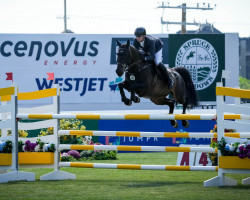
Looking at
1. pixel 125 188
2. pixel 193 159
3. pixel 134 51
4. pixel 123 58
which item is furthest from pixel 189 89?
pixel 125 188

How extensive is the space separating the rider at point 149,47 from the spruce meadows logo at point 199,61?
50.6ft

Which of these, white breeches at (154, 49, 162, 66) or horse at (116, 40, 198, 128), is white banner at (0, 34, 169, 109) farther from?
white breeches at (154, 49, 162, 66)

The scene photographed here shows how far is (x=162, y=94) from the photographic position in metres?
8.78

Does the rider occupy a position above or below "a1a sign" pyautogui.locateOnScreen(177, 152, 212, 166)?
above

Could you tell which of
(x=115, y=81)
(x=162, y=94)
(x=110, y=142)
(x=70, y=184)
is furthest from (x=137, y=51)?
(x=115, y=81)

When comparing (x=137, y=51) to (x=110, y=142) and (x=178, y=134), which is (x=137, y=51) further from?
(x=110, y=142)

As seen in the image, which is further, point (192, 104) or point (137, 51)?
point (192, 104)

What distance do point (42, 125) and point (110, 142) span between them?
22.4 ft

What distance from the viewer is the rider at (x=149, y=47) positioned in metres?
8.12

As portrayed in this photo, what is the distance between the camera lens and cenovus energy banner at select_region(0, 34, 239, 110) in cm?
2398

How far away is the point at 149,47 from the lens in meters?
8.24

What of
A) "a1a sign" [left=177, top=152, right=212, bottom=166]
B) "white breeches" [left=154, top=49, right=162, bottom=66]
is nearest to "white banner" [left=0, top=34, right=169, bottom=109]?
"a1a sign" [left=177, top=152, right=212, bottom=166]

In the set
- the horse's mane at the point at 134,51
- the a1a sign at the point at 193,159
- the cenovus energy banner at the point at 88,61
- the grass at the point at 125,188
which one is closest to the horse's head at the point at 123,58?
the horse's mane at the point at 134,51

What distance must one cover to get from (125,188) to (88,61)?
60.5 ft
